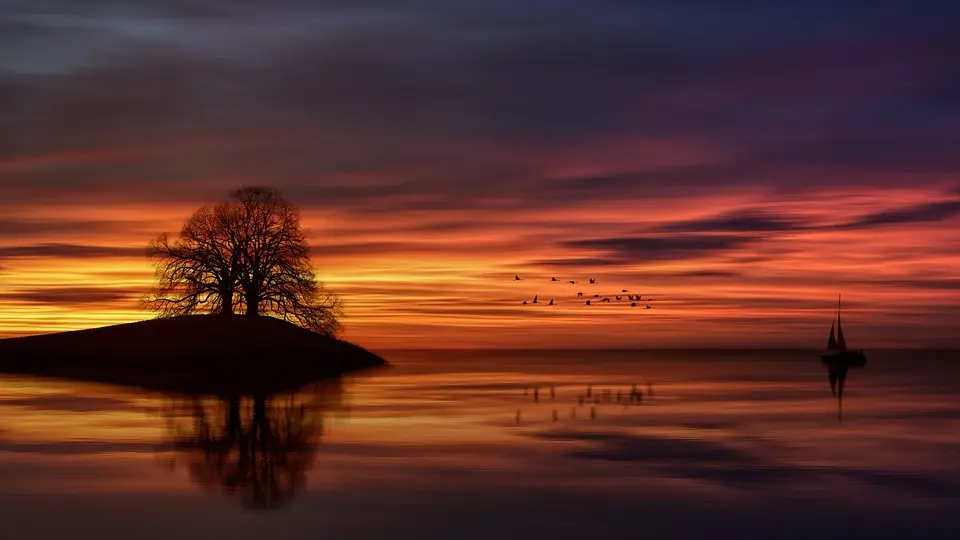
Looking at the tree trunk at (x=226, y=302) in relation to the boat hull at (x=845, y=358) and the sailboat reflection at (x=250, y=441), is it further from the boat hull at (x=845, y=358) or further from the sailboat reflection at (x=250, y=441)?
the boat hull at (x=845, y=358)

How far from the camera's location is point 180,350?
296 feet

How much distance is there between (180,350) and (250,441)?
55004 mm

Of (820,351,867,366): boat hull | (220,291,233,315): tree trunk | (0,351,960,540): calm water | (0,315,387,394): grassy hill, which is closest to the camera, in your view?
(0,351,960,540): calm water

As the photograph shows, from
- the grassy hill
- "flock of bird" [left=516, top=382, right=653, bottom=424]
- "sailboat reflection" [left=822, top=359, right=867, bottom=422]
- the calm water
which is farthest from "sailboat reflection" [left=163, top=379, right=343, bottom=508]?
"sailboat reflection" [left=822, top=359, right=867, bottom=422]

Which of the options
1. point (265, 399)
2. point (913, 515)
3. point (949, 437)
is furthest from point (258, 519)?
point (265, 399)

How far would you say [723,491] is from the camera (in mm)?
27000

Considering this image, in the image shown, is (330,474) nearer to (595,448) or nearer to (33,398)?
(595,448)

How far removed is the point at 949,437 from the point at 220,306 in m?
64.2

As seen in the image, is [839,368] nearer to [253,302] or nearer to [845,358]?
[845,358]

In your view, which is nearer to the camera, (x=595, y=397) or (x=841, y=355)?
(x=595, y=397)

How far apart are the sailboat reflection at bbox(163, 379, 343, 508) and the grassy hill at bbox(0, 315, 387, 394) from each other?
93.1 ft

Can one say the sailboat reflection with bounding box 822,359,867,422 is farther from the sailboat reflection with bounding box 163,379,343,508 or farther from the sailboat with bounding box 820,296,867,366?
the sailboat reflection with bounding box 163,379,343,508

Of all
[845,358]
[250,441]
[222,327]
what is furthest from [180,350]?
[845,358]

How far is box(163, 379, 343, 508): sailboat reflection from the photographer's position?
2747 cm
